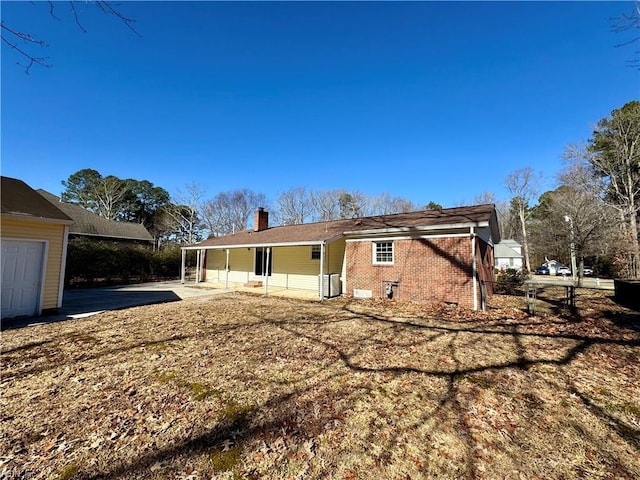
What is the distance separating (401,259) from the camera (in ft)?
38.3

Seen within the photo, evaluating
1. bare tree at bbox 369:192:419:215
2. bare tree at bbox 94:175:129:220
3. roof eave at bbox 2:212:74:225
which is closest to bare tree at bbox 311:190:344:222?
bare tree at bbox 369:192:419:215

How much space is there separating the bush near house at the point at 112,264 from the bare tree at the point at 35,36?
17489 millimetres

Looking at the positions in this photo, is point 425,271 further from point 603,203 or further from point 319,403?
point 603,203

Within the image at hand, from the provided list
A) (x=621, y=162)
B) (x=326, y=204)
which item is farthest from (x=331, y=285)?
(x=326, y=204)

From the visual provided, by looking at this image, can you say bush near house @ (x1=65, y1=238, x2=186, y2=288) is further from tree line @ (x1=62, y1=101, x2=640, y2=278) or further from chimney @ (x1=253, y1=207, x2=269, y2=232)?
tree line @ (x1=62, y1=101, x2=640, y2=278)

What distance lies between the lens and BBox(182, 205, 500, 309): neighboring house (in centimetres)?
1031

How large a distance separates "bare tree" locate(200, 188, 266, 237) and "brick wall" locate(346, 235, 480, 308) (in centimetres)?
3311

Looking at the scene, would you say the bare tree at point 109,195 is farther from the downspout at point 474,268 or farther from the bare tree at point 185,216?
the downspout at point 474,268

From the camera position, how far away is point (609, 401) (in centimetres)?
391

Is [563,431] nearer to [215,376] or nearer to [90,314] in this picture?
[215,376]

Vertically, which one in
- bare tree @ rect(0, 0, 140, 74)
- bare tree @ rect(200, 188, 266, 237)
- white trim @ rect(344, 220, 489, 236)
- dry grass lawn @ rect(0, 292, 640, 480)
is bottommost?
dry grass lawn @ rect(0, 292, 640, 480)

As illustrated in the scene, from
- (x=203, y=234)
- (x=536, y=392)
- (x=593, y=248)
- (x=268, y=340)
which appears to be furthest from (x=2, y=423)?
(x=203, y=234)

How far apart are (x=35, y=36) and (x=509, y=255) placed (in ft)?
176

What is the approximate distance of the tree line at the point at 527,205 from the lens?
20703 millimetres
